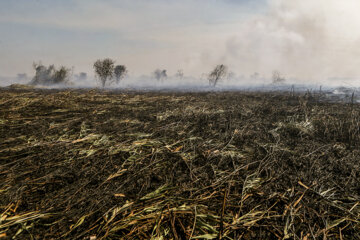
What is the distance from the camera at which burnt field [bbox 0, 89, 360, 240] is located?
130cm

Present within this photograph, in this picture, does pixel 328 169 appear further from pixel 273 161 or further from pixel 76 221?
pixel 76 221

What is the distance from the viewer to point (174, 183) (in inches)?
72.2

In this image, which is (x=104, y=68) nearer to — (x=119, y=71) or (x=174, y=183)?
(x=119, y=71)

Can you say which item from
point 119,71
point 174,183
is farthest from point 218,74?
point 174,183

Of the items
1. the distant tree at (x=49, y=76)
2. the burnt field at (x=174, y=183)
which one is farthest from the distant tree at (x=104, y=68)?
the burnt field at (x=174, y=183)

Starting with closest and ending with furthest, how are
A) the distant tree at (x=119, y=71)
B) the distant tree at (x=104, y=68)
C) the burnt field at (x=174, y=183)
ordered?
the burnt field at (x=174, y=183)
the distant tree at (x=104, y=68)
the distant tree at (x=119, y=71)

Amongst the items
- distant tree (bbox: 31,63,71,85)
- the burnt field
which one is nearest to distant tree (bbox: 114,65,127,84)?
distant tree (bbox: 31,63,71,85)

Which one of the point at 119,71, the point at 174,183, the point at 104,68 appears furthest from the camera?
the point at 119,71

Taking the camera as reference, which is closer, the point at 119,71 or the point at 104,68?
the point at 104,68

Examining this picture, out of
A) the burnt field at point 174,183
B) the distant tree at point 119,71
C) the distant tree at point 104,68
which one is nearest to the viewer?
the burnt field at point 174,183

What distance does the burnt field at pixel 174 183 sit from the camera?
51.2 inches

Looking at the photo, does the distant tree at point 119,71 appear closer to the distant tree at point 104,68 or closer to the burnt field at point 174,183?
the distant tree at point 104,68

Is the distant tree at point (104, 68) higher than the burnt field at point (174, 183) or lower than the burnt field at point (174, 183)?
higher

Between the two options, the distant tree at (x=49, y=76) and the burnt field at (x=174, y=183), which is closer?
the burnt field at (x=174, y=183)
